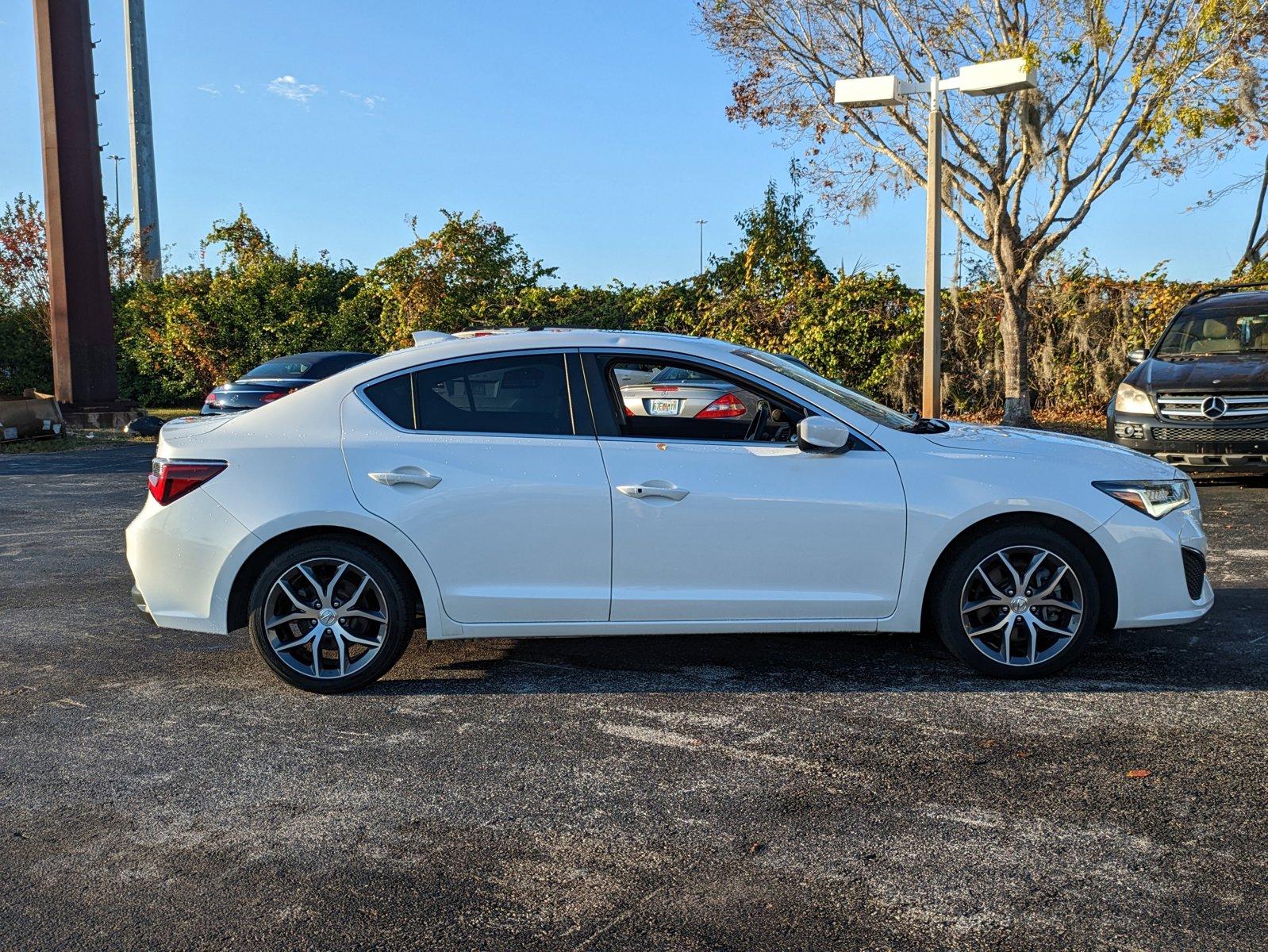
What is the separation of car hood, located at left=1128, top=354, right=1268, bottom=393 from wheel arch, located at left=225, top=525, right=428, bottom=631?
8537 mm

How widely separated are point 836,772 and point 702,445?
1.61m

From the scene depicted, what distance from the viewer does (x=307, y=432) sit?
207 inches

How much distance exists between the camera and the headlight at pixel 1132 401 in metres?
11.2

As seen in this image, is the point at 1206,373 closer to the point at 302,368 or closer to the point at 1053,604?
the point at 1053,604

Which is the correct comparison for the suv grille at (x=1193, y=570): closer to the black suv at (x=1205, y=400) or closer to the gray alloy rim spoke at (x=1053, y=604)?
the gray alloy rim spoke at (x=1053, y=604)

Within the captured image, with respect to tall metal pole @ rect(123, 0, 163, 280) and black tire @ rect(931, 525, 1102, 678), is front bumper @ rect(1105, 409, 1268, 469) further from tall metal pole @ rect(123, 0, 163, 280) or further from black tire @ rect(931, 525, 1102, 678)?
tall metal pole @ rect(123, 0, 163, 280)

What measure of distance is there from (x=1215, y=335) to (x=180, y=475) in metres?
10.7

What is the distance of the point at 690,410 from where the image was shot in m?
5.51

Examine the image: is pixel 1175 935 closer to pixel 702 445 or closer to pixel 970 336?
pixel 702 445

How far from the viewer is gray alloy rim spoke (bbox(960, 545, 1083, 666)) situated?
5.18 meters

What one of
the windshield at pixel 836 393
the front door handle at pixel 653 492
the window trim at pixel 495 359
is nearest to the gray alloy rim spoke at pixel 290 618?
the window trim at pixel 495 359

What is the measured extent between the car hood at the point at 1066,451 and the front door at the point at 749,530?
0.44 meters

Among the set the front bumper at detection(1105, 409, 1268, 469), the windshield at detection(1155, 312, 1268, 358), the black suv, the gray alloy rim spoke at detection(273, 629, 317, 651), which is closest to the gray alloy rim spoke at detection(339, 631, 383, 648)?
the gray alloy rim spoke at detection(273, 629, 317, 651)

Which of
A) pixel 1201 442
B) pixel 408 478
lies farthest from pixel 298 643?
pixel 1201 442
